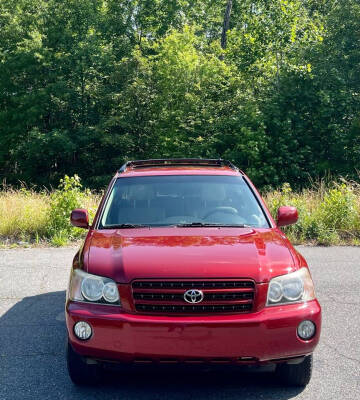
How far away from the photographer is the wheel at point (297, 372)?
431 centimetres

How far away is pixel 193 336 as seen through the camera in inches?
151

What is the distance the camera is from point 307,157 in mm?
28312

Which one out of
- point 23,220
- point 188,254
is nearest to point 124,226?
point 188,254

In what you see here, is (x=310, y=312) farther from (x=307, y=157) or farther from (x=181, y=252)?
(x=307, y=157)

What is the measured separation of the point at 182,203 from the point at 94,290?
5.25ft

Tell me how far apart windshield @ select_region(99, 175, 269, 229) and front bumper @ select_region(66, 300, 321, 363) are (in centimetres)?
134

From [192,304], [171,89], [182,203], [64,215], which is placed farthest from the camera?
[171,89]

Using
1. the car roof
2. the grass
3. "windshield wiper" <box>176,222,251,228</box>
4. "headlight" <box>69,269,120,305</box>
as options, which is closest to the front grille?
"headlight" <box>69,269,120,305</box>

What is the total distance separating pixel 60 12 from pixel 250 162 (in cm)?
1605

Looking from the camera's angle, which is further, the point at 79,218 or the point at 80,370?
the point at 79,218

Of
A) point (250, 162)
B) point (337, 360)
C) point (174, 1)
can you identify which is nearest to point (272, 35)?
point (250, 162)

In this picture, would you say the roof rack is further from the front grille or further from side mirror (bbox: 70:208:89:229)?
the front grille

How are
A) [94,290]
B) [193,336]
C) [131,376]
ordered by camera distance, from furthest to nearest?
[131,376]
[94,290]
[193,336]

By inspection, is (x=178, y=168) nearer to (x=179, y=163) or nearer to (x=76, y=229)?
(x=179, y=163)
